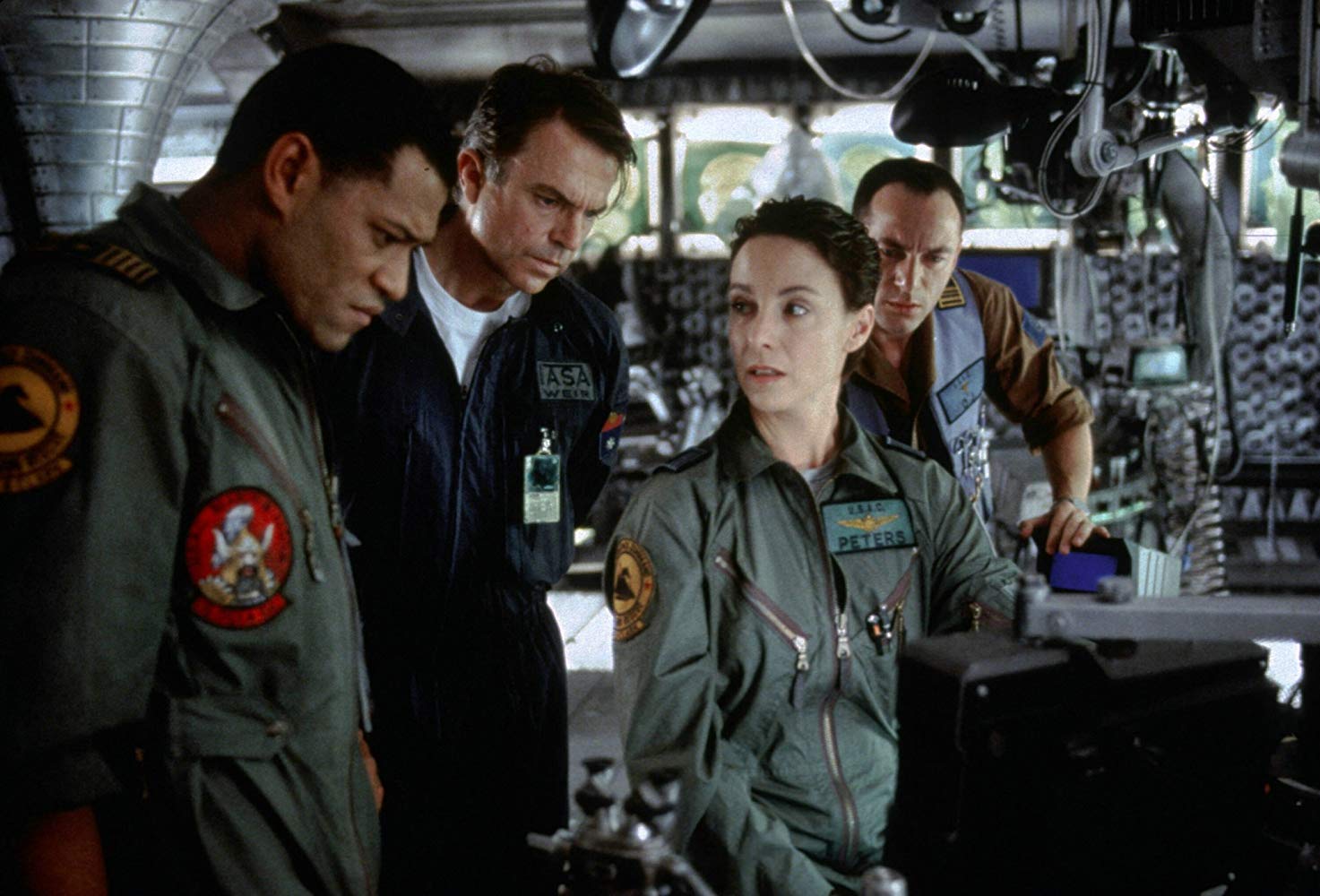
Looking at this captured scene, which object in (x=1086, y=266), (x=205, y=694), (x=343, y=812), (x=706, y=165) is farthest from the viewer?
(x=706, y=165)

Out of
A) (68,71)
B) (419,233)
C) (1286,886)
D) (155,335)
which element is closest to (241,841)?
(155,335)

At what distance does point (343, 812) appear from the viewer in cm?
130

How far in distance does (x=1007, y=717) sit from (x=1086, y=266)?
6.73 meters

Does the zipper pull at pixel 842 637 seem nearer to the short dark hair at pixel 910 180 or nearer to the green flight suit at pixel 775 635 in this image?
the green flight suit at pixel 775 635

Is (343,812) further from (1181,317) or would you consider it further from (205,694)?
(1181,317)

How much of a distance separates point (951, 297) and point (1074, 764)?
1.89 m

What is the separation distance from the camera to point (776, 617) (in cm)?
164

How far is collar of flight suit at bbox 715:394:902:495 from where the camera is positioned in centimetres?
173

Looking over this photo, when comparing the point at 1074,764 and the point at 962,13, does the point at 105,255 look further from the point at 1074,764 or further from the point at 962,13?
the point at 962,13

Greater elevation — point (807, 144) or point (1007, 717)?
point (807, 144)

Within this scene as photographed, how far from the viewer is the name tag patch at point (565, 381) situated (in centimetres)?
212

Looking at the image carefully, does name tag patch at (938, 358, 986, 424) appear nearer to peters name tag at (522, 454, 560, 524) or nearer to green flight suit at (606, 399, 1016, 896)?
green flight suit at (606, 399, 1016, 896)

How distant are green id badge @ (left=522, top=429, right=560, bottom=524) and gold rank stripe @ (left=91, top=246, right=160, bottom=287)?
101cm

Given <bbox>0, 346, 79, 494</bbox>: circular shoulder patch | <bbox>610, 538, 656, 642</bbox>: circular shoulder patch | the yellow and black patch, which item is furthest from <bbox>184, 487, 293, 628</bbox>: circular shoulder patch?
the yellow and black patch
